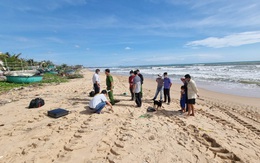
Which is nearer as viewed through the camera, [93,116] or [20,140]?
[20,140]

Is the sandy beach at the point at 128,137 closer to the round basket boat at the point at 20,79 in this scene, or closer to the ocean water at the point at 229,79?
the ocean water at the point at 229,79

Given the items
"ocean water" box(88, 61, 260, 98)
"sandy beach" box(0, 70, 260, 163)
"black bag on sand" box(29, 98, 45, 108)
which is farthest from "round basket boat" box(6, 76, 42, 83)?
"ocean water" box(88, 61, 260, 98)

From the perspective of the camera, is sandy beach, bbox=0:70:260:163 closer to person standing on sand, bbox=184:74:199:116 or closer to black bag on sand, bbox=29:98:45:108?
black bag on sand, bbox=29:98:45:108

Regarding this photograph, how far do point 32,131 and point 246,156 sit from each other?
569 cm

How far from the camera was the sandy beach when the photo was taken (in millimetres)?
3504

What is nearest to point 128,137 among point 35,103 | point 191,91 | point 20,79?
point 191,91

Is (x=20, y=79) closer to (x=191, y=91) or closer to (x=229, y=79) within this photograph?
(x=191, y=91)

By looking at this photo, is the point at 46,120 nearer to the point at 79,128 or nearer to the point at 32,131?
the point at 32,131

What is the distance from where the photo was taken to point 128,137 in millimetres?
4340

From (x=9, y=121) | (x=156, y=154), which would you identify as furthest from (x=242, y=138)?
(x=9, y=121)

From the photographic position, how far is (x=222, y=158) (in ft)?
11.4

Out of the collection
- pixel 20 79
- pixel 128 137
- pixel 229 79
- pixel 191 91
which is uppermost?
pixel 20 79

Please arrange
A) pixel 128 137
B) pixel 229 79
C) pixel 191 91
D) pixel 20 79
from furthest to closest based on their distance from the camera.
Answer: pixel 229 79, pixel 20 79, pixel 191 91, pixel 128 137

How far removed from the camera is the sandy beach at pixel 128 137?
350cm
